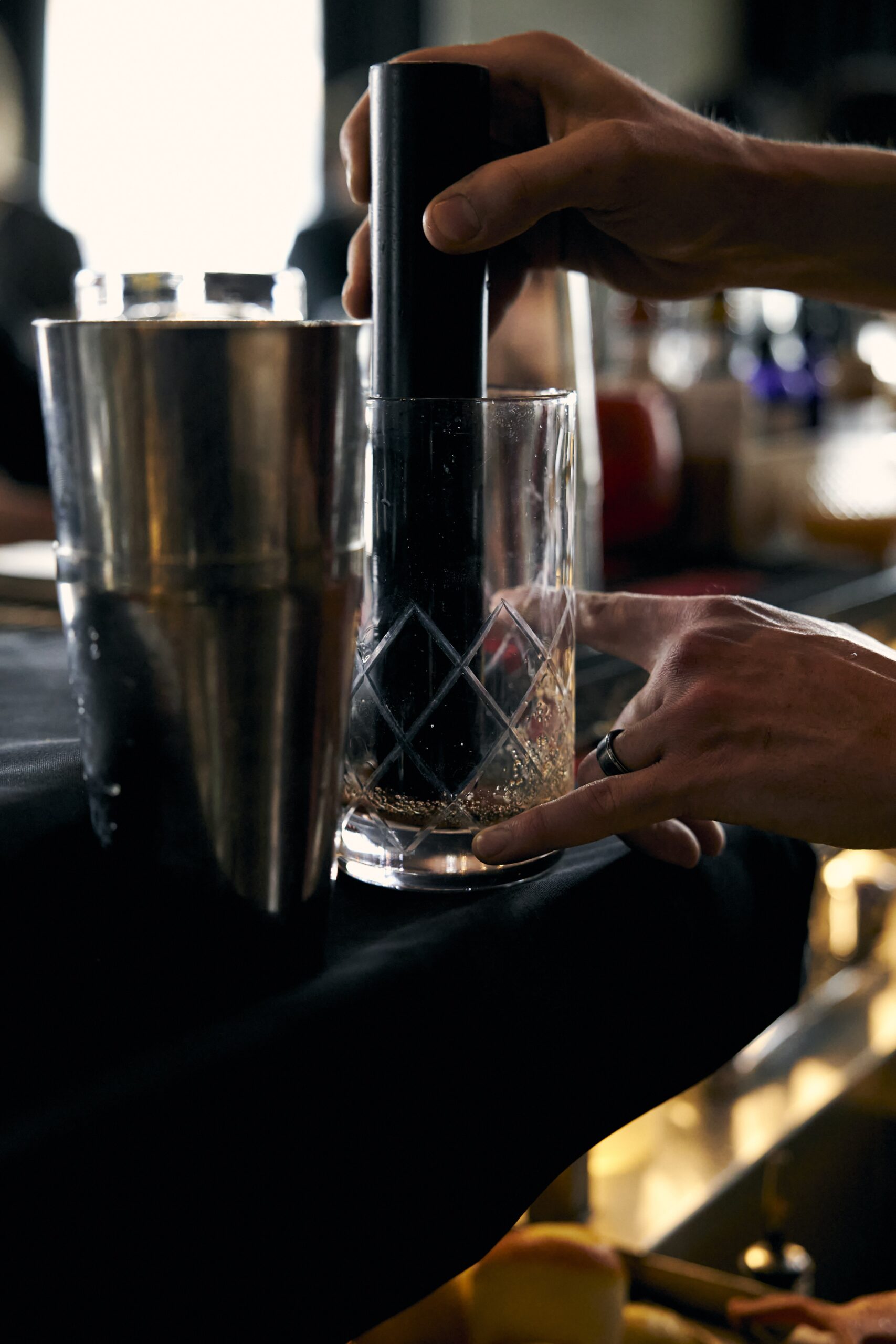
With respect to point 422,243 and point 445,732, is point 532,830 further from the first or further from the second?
point 422,243

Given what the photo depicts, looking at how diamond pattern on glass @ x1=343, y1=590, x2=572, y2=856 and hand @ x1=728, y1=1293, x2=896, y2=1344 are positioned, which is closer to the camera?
diamond pattern on glass @ x1=343, y1=590, x2=572, y2=856

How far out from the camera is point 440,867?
1.19 ft

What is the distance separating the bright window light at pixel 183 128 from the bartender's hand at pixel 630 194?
9.43 ft

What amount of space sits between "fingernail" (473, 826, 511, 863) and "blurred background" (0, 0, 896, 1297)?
16 centimetres

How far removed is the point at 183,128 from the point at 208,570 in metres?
3.84

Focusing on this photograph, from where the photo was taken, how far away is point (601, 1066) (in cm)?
34

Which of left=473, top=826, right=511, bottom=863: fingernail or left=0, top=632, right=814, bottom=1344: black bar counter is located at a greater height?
left=473, top=826, right=511, bottom=863: fingernail

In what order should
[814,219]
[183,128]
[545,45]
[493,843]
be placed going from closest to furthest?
1. [493,843]
2. [545,45]
3. [814,219]
4. [183,128]

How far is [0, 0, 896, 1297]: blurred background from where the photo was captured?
2.89 ft

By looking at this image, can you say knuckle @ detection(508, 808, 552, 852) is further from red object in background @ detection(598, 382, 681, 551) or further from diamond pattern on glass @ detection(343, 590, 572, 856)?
red object in background @ detection(598, 382, 681, 551)

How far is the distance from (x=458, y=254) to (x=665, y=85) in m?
5.61

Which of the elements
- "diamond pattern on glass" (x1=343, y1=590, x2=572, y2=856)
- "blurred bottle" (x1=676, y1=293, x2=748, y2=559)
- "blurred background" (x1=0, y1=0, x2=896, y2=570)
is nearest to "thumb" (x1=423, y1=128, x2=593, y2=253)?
"diamond pattern on glass" (x1=343, y1=590, x2=572, y2=856)

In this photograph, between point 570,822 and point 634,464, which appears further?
point 634,464

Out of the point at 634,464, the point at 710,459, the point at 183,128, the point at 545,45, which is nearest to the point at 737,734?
the point at 545,45
